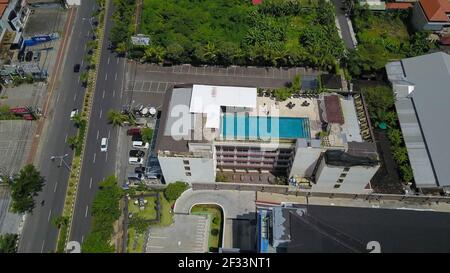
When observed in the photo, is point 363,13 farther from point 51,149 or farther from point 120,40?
point 51,149

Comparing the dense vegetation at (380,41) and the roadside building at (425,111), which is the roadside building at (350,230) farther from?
the dense vegetation at (380,41)

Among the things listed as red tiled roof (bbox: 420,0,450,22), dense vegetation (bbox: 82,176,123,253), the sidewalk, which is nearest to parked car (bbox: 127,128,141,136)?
dense vegetation (bbox: 82,176,123,253)

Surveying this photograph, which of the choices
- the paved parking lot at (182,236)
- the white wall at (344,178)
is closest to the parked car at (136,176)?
the paved parking lot at (182,236)

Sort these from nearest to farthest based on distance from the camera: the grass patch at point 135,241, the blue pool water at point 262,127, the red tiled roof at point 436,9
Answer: the blue pool water at point 262,127 < the grass patch at point 135,241 < the red tiled roof at point 436,9

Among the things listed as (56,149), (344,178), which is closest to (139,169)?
(56,149)

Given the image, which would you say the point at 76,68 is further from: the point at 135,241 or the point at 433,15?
the point at 433,15
